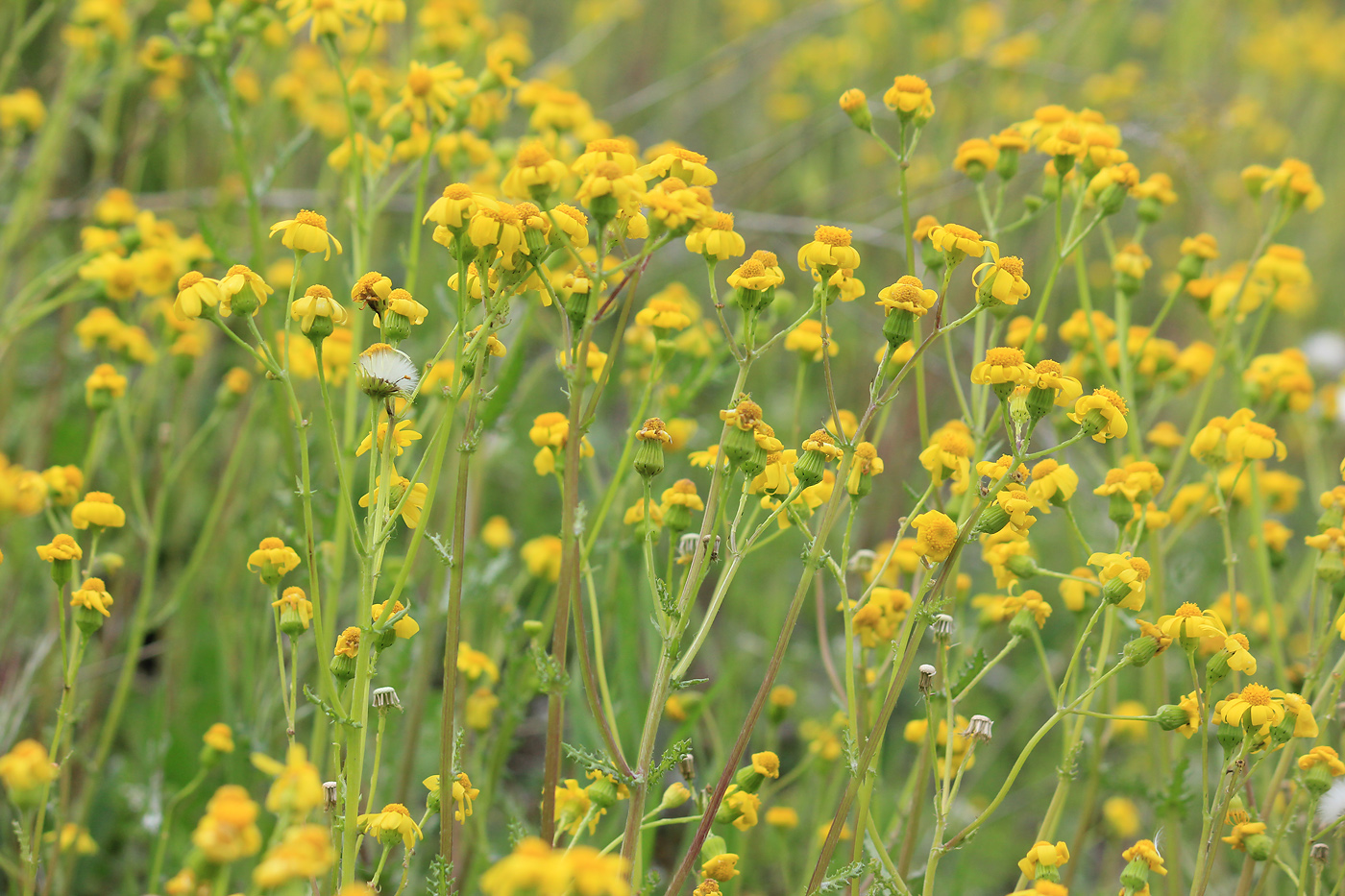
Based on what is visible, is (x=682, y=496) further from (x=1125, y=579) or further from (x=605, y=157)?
(x=1125, y=579)

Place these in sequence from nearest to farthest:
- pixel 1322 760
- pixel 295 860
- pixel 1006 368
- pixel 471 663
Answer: pixel 295 860
pixel 1006 368
pixel 1322 760
pixel 471 663

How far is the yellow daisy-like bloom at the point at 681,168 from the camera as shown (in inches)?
56.5

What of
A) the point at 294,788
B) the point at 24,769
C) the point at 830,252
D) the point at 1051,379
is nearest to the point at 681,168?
the point at 830,252

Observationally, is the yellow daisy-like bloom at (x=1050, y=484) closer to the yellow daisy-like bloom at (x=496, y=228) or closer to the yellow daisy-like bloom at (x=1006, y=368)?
the yellow daisy-like bloom at (x=1006, y=368)

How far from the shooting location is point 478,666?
6.65ft

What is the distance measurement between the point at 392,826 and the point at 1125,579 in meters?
1.05

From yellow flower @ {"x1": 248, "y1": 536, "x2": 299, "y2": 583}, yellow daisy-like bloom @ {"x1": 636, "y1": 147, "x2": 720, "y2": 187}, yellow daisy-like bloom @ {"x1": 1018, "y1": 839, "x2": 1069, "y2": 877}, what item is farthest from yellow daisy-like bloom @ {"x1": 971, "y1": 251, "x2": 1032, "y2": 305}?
yellow flower @ {"x1": 248, "y1": 536, "x2": 299, "y2": 583}

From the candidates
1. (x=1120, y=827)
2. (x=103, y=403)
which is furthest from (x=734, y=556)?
(x=1120, y=827)

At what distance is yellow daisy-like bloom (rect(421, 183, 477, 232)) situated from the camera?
133cm

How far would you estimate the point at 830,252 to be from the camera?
1436 mm

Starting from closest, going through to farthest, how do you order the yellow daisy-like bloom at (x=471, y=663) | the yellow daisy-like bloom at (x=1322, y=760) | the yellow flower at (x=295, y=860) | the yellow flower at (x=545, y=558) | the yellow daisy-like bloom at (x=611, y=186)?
1. the yellow flower at (x=295, y=860)
2. the yellow daisy-like bloom at (x=611, y=186)
3. the yellow daisy-like bloom at (x=1322, y=760)
4. the yellow daisy-like bloom at (x=471, y=663)
5. the yellow flower at (x=545, y=558)

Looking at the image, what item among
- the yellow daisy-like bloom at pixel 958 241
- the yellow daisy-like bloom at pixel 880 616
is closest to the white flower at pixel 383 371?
the yellow daisy-like bloom at pixel 958 241

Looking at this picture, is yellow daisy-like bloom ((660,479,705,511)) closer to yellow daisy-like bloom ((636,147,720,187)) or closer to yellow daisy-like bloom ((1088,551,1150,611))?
yellow daisy-like bloom ((636,147,720,187))

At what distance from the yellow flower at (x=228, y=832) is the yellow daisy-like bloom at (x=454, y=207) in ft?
2.41
